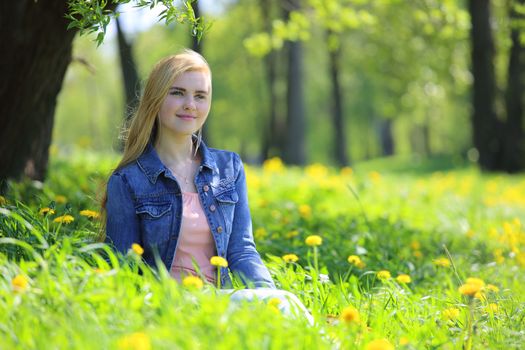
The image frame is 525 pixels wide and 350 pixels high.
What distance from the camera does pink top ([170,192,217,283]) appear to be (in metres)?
3.08

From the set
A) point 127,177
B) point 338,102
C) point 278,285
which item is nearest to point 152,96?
point 127,177

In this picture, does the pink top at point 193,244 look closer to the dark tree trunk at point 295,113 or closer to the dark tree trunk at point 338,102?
the dark tree trunk at point 295,113

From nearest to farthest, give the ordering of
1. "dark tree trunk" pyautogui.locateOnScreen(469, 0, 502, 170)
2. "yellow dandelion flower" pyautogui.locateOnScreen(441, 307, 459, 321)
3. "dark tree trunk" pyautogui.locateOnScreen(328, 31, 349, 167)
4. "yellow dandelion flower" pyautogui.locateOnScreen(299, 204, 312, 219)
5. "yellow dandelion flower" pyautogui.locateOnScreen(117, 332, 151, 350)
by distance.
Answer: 1. "yellow dandelion flower" pyautogui.locateOnScreen(117, 332, 151, 350)
2. "yellow dandelion flower" pyautogui.locateOnScreen(441, 307, 459, 321)
3. "yellow dandelion flower" pyautogui.locateOnScreen(299, 204, 312, 219)
4. "dark tree trunk" pyautogui.locateOnScreen(469, 0, 502, 170)
5. "dark tree trunk" pyautogui.locateOnScreen(328, 31, 349, 167)

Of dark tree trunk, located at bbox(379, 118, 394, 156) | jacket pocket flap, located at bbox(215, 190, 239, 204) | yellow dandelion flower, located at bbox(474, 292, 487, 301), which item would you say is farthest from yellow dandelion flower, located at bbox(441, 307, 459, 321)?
dark tree trunk, located at bbox(379, 118, 394, 156)

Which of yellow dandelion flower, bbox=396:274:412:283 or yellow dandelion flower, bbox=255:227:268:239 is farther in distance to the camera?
yellow dandelion flower, bbox=255:227:268:239

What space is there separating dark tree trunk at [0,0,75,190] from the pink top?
1.87 m

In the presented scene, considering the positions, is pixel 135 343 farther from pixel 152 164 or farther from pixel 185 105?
pixel 185 105

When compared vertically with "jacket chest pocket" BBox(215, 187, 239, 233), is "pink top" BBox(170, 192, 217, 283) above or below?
below

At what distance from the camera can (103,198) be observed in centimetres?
318

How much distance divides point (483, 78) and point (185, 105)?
10.9 meters

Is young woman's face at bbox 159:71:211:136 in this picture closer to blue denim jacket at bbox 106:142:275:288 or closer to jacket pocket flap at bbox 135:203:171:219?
blue denim jacket at bbox 106:142:275:288

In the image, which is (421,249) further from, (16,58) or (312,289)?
(16,58)

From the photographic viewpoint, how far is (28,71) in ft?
15.3

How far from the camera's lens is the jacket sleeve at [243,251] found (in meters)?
3.06
